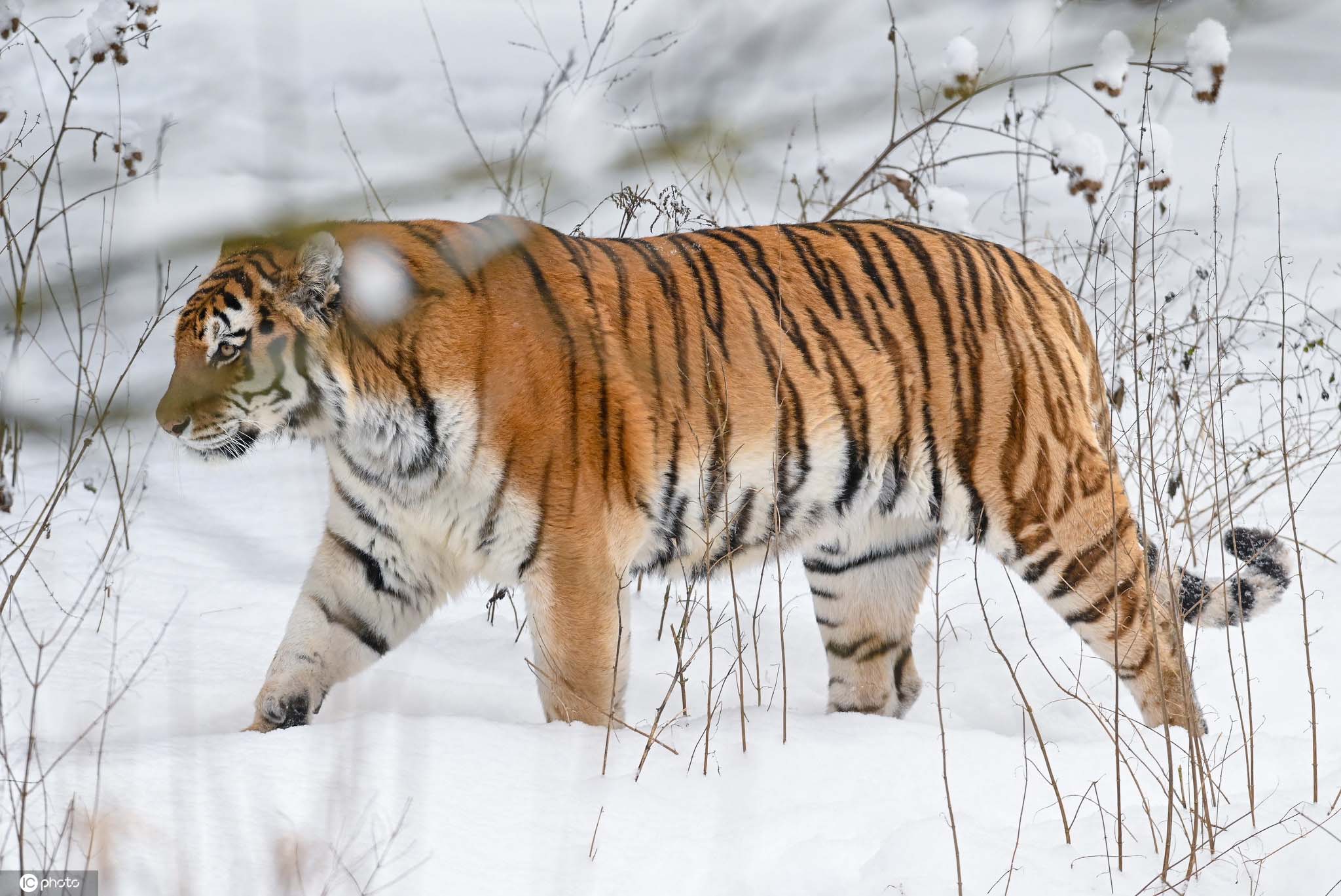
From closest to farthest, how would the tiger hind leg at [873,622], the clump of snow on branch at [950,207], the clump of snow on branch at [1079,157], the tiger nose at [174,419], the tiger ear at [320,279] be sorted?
the clump of snow on branch at [1079,157], the tiger nose at [174,419], the tiger ear at [320,279], the tiger hind leg at [873,622], the clump of snow on branch at [950,207]

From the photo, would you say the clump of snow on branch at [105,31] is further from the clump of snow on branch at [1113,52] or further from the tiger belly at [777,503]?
the tiger belly at [777,503]

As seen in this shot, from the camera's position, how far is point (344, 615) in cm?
337

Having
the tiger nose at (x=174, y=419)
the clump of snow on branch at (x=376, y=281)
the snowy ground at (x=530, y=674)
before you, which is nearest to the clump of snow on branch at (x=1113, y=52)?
the snowy ground at (x=530, y=674)

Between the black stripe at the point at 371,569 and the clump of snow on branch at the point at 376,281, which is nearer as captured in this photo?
the clump of snow on branch at the point at 376,281

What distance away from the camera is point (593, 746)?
9.60ft

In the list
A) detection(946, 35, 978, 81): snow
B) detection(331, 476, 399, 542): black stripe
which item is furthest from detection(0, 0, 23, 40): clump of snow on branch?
detection(331, 476, 399, 542): black stripe

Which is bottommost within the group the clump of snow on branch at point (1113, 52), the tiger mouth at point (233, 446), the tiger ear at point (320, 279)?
the clump of snow on branch at point (1113, 52)

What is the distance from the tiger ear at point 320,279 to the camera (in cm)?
297

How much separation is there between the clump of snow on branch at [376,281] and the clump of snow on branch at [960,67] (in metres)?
2.51

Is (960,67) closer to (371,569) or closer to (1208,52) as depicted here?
(1208,52)

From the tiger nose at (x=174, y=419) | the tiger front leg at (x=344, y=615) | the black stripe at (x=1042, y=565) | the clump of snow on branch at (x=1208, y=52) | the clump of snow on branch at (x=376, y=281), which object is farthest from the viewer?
the black stripe at (x=1042, y=565)

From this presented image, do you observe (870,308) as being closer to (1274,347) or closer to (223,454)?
(223,454)

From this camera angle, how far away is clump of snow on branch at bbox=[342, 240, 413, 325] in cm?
311

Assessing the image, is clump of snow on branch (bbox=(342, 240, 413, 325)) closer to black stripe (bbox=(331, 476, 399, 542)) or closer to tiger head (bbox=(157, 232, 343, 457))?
tiger head (bbox=(157, 232, 343, 457))
